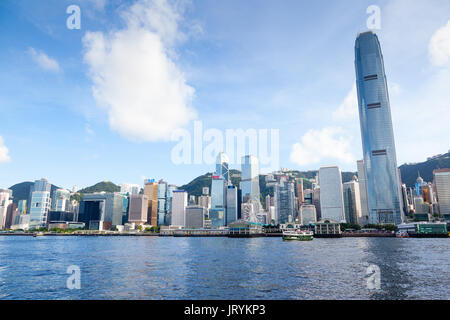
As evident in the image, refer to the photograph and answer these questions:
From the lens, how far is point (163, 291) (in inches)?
1304

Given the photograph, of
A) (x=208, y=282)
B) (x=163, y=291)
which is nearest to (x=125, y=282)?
(x=163, y=291)

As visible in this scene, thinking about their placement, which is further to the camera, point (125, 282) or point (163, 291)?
point (125, 282)

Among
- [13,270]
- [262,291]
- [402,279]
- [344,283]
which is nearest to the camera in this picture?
[262,291]
